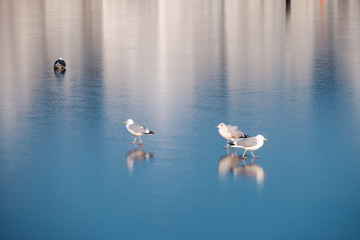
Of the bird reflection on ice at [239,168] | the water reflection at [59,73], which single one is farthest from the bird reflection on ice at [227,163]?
the water reflection at [59,73]

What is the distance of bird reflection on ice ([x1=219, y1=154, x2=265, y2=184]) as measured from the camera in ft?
29.6

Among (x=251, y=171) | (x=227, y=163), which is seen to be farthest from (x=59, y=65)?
(x=251, y=171)

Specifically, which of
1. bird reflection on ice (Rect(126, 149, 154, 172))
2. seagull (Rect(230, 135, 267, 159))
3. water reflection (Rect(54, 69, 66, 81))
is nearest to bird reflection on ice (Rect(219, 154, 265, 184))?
seagull (Rect(230, 135, 267, 159))

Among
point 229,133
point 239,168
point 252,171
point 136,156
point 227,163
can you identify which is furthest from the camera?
point 229,133

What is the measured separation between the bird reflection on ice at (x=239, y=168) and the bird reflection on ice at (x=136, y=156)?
1040mm

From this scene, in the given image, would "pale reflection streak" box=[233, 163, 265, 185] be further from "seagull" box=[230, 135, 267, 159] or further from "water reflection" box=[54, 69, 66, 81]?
"water reflection" box=[54, 69, 66, 81]

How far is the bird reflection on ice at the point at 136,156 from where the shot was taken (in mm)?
9539

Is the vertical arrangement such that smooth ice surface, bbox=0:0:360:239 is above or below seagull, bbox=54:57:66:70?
below

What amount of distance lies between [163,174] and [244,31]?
Result: 66.2 feet

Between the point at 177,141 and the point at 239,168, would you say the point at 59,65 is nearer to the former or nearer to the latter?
the point at 177,141

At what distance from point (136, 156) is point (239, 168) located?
58.8 inches

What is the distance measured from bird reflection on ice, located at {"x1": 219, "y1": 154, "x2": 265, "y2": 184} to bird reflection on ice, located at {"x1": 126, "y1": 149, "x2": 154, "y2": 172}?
1040mm

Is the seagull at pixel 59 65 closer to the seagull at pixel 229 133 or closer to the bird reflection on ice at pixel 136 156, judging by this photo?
the bird reflection on ice at pixel 136 156

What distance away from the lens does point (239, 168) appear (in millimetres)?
9320
